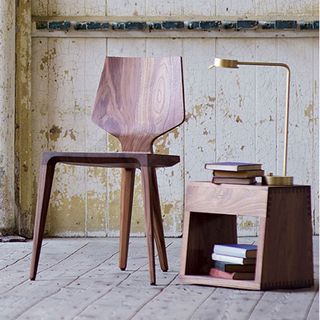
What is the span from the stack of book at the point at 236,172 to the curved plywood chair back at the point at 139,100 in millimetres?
407

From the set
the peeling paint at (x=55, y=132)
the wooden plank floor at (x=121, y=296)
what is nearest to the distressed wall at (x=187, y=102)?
the peeling paint at (x=55, y=132)

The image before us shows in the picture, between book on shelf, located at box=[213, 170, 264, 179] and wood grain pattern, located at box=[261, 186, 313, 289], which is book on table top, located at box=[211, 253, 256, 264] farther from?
book on shelf, located at box=[213, 170, 264, 179]

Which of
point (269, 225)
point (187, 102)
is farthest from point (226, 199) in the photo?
point (187, 102)

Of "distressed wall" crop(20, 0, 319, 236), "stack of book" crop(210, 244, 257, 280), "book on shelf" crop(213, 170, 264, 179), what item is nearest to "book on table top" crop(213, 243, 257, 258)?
"stack of book" crop(210, 244, 257, 280)

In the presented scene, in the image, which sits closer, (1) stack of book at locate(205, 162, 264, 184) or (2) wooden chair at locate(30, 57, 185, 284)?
(1) stack of book at locate(205, 162, 264, 184)

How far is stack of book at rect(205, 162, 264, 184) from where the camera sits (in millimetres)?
2951

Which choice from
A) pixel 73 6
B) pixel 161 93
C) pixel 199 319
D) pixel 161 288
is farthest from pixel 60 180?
pixel 199 319

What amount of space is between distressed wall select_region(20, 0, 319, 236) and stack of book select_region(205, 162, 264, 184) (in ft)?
4.72

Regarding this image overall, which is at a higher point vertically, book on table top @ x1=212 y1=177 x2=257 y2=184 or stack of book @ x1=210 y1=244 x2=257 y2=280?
book on table top @ x1=212 y1=177 x2=257 y2=184

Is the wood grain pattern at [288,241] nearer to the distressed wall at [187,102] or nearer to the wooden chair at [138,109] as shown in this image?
the wooden chair at [138,109]

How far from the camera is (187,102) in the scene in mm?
4461

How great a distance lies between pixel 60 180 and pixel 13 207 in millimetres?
267

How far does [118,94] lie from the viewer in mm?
3537

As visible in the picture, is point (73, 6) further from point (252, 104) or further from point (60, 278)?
point (60, 278)
